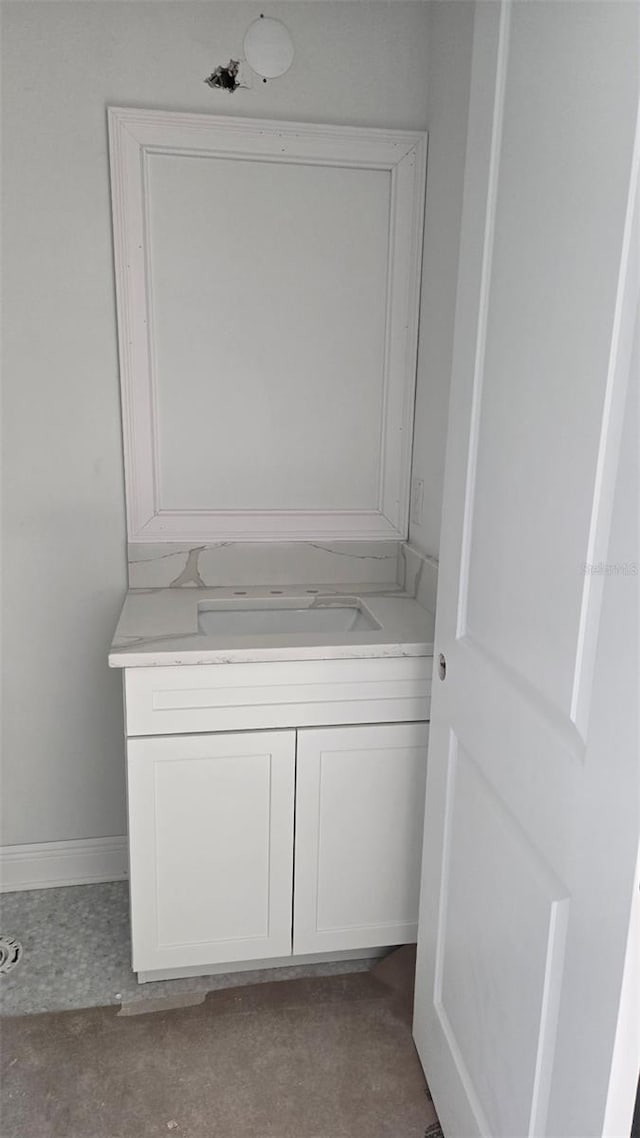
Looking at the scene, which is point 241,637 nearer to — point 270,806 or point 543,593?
point 270,806

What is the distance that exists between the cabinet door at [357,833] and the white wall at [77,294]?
69 centimetres

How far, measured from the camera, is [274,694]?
173cm

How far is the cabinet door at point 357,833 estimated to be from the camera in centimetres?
178

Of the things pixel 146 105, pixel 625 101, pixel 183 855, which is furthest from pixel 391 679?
pixel 146 105

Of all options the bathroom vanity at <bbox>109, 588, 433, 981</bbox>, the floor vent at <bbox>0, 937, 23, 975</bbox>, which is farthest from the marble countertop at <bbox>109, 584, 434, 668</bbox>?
the floor vent at <bbox>0, 937, 23, 975</bbox>

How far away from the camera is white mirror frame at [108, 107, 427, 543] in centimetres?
192

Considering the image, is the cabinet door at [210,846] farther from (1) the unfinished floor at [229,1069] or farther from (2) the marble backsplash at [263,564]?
(2) the marble backsplash at [263,564]

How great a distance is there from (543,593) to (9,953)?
1.70m

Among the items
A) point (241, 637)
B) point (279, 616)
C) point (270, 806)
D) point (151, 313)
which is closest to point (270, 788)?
point (270, 806)

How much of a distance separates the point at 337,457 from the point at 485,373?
95 centimetres

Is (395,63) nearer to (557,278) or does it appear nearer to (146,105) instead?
(146,105)

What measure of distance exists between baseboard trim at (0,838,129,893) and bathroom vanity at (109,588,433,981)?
1.52ft

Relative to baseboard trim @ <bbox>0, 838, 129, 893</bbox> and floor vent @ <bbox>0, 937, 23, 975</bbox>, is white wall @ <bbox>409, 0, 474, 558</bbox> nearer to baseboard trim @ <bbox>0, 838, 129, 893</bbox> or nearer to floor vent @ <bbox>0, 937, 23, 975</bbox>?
baseboard trim @ <bbox>0, 838, 129, 893</bbox>

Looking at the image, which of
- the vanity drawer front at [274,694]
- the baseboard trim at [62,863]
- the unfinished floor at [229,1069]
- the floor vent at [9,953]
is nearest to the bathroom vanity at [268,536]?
the vanity drawer front at [274,694]
